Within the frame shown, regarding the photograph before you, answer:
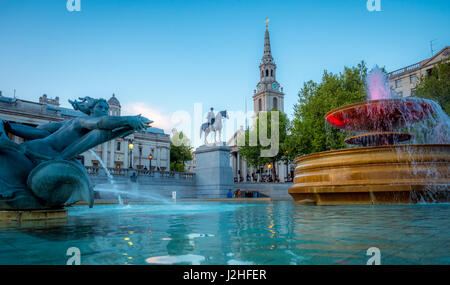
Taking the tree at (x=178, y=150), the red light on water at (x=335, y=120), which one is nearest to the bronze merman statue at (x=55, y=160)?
the red light on water at (x=335, y=120)

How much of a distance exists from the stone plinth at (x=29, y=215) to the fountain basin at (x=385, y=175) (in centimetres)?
700

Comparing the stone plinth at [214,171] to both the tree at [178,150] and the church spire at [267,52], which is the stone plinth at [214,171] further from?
the church spire at [267,52]

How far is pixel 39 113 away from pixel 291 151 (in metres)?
38.7

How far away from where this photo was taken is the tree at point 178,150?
80.8m

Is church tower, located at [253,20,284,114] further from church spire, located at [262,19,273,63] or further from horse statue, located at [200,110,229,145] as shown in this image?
horse statue, located at [200,110,229,145]

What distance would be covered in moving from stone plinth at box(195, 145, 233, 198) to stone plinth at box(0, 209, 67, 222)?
20.4 m

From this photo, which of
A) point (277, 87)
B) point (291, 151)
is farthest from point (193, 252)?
point (277, 87)

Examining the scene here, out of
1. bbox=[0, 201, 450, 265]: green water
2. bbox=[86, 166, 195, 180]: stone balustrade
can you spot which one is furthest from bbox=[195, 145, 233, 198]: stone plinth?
bbox=[0, 201, 450, 265]: green water

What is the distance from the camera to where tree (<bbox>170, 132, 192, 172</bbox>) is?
80750 millimetres

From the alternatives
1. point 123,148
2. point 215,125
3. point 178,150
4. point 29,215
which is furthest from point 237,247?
point 178,150

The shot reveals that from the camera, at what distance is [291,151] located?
116ft

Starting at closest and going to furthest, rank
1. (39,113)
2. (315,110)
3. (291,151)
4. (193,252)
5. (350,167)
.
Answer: (193,252)
(350,167)
(315,110)
(291,151)
(39,113)

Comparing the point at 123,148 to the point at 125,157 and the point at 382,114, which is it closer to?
the point at 125,157
